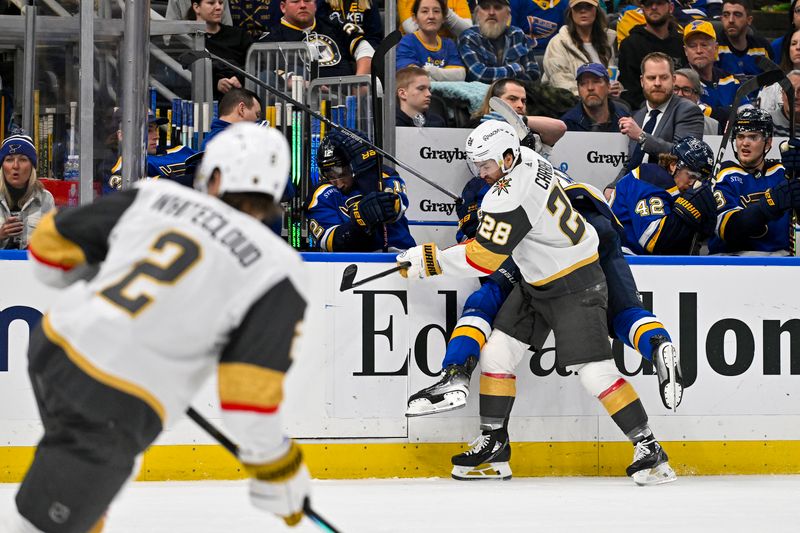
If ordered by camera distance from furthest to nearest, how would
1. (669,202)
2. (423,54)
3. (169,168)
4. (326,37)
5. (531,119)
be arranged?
(423,54) < (326,37) < (531,119) < (669,202) < (169,168)

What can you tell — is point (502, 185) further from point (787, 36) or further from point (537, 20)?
point (787, 36)

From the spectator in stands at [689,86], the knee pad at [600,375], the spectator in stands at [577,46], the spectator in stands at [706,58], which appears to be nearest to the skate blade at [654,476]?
the knee pad at [600,375]

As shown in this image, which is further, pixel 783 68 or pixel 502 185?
pixel 783 68

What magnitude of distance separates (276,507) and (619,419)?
9.81 feet

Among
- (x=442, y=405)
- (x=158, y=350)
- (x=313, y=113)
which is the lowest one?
(x=442, y=405)

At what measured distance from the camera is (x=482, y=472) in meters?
5.44

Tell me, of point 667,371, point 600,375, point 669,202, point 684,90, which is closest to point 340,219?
point 600,375

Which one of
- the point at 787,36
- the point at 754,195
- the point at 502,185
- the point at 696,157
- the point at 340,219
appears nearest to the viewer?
the point at 502,185

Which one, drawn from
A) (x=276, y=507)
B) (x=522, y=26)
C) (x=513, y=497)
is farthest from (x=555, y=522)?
(x=522, y=26)

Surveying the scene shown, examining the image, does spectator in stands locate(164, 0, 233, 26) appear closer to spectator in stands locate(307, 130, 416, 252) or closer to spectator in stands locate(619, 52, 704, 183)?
spectator in stands locate(307, 130, 416, 252)

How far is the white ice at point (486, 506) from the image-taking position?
4.26 metres

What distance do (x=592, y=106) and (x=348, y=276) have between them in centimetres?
224

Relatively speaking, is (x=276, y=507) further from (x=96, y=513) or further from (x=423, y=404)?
(x=423, y=404)

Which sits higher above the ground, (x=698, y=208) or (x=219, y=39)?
(x=219, y=39)
